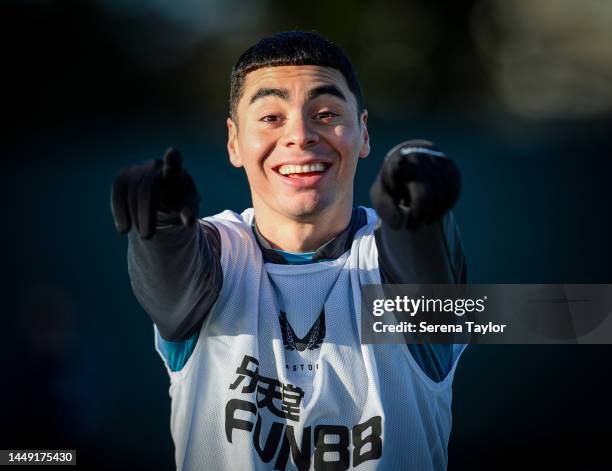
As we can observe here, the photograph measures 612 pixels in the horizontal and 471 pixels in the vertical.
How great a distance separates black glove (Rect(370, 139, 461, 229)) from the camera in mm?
1242

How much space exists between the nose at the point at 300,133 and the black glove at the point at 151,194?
0.43m

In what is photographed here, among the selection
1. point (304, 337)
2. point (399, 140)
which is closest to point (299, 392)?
point (304, 337)

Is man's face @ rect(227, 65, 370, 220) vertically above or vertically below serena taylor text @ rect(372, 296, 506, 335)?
above

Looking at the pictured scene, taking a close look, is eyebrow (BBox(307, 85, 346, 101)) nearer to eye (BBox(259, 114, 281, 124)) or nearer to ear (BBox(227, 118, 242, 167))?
eye (BBox(259, 114, 281, 124))

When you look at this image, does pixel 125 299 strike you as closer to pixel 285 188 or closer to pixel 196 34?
pixel 196 34

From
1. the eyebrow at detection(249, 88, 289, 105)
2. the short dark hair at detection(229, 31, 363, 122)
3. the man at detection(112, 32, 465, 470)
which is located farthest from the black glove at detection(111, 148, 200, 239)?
the short dark hair at detection(229, 31, 363, 122)

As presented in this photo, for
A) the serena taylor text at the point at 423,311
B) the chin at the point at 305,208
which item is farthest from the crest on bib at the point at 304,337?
the chin at the point at 305,208

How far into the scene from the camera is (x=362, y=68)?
457 centimetres

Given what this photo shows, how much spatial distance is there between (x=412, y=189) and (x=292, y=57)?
0.75m

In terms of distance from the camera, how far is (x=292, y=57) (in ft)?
5.97

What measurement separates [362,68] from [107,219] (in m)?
2.00

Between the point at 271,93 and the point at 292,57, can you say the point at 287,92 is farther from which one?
the point at 292,57

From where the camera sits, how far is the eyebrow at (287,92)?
5.68ft

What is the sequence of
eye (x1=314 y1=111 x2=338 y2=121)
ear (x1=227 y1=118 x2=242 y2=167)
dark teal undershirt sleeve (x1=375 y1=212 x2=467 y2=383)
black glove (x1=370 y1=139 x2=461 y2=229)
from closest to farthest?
black glove (x1=370 y1=139 x2=461 y2=229)
dark teal undershirt sleeve (x1=375 y1=212 x2=467 y2=383)
eye (x1=314 y1=111 x2=338 y2=121)
ear (x1=227 y1=118 x2=242 y2=167)
